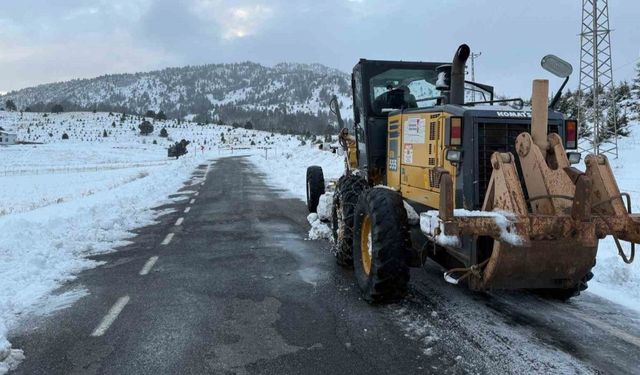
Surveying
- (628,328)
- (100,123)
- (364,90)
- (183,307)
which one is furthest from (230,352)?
(100,123)

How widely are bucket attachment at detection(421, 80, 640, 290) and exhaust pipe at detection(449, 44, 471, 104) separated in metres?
1.01

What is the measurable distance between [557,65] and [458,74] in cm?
94

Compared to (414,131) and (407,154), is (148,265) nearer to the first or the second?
(407,154)

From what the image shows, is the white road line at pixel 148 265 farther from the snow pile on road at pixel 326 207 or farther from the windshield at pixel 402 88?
the windshield at pixel 402 88

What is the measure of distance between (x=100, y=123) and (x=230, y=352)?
114 m

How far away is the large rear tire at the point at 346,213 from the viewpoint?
21.4 feet

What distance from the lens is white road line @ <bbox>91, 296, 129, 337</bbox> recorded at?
4746mm

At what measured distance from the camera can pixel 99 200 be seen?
43.2 ft

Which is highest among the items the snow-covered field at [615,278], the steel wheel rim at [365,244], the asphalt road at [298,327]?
the steel wheel rim at [365,244]

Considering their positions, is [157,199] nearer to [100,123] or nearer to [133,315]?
[133,315]

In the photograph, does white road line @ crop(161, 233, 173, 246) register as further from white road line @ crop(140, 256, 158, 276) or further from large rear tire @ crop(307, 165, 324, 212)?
large rear tire @ crop(307, 165, 324, 212)

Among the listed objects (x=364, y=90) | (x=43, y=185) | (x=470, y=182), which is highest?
(x=364, y=90)

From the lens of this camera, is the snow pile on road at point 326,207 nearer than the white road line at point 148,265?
No

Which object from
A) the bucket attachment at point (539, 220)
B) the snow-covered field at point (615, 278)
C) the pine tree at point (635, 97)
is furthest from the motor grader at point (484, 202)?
the pine tree at point (635, 97)
